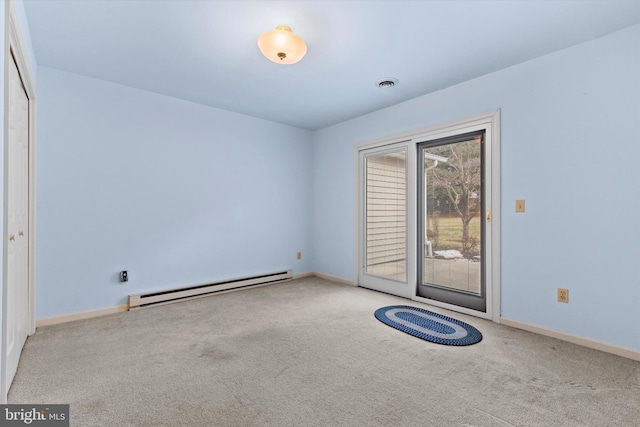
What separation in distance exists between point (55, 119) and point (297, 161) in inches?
115

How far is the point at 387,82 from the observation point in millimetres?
3219

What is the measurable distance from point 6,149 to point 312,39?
202 cm

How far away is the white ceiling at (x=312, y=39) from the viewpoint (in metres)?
2.07

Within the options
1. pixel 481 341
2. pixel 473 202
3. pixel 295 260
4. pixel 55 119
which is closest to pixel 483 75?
pixel 473 202

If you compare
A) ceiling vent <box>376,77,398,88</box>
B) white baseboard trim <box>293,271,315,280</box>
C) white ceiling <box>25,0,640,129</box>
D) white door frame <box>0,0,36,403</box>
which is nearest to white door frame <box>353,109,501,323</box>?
white ceiling <box>25,0,640,129</box>

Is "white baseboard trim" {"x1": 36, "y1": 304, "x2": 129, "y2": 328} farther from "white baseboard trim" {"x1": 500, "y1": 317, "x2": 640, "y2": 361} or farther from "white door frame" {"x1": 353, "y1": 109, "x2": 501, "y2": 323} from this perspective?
"white baseboard trim" {"x1": 500, "y1": 317, "x2": 640, "y2": 361}

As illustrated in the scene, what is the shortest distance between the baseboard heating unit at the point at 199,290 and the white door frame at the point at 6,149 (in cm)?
89

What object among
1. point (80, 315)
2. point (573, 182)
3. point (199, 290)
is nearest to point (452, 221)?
point (573, 182)

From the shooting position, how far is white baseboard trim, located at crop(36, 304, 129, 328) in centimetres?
286

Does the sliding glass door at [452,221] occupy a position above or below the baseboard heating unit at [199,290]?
above

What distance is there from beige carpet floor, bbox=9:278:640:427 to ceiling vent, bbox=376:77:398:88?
243 centimetres

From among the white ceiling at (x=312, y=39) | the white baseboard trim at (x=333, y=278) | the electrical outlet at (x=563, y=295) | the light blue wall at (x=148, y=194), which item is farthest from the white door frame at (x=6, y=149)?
the electrical outlet at (x=563, y=295)

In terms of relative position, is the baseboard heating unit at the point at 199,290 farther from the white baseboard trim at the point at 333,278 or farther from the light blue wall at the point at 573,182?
the light blue wall at the point at 573,182

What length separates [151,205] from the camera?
351 centimetres
